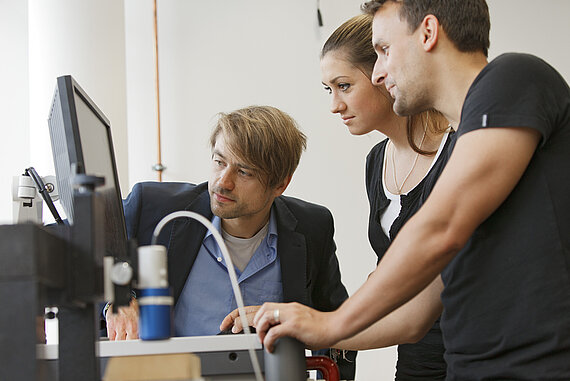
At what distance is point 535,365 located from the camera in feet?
3.19

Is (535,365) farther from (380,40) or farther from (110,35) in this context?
(110,35)

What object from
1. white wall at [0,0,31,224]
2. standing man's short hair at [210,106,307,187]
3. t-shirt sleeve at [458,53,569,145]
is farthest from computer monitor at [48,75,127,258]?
white wall at [0,0,31,224]

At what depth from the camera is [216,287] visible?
177cm

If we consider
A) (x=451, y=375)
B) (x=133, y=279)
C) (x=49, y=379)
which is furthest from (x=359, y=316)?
(x=49, y=379)

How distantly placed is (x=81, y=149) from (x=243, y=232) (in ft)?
2.64

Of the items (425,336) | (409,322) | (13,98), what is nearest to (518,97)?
(409,322)

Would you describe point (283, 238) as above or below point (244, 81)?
→ below

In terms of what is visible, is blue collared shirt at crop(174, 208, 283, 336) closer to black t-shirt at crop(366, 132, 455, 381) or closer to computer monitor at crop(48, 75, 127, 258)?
black t-shirt at crop(366, 132, 455, 381)

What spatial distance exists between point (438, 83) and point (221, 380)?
614 millimetres

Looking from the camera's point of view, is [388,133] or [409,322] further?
[388,133]

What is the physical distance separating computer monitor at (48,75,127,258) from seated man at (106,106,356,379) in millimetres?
364

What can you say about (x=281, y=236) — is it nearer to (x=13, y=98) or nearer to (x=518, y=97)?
(x=518, y=97)

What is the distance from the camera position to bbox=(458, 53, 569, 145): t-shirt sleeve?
0.99m

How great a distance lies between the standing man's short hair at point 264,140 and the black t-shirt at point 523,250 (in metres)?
0.88
